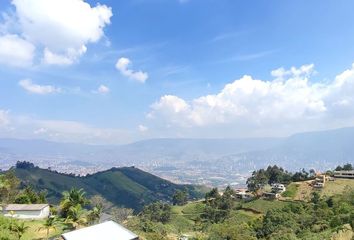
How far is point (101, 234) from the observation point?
38312mm

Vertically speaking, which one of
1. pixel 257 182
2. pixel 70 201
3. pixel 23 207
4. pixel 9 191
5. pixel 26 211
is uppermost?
pixel 9 191

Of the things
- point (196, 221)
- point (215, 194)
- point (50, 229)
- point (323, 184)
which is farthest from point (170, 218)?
point (50, 229)

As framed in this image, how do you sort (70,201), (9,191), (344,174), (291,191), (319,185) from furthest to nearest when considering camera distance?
(344,174), (291,191), (319,185), (9,191), (70,201)

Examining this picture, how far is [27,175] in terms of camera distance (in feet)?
655

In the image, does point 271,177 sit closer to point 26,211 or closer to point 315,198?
point 315,198

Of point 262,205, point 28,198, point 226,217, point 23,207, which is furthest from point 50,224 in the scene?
point 262,205

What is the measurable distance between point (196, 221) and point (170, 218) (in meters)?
6.12

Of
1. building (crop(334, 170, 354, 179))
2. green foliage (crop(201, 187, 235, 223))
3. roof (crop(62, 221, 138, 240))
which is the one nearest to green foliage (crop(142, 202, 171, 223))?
green foliage (crop(201, 187, 235, 223))

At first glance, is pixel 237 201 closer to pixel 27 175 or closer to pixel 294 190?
pixel 294 190

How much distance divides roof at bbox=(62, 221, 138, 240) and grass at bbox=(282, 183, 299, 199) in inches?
2251

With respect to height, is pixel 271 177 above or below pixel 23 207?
above

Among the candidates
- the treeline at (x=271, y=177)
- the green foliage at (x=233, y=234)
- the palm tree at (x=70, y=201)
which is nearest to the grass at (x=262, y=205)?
the treeline at (x=271, y=177)

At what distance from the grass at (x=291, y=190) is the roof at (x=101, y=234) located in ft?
188

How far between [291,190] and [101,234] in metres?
62.6
